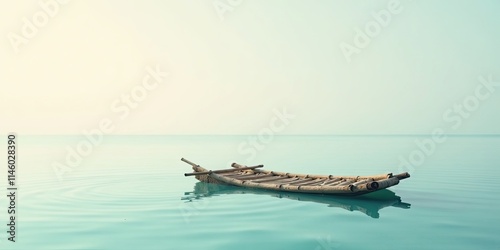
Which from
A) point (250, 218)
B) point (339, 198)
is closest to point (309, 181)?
point (339, 198)

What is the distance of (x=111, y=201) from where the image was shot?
40.3ft

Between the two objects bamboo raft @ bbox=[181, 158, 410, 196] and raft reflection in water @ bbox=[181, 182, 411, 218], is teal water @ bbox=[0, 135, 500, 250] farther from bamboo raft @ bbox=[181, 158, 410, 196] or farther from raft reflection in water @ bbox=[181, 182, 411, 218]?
bamboo raft @ bbox=[181, 158, 410, 196]

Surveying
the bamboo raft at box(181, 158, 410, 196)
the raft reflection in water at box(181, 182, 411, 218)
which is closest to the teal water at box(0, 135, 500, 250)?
the raft reflection in water at box(181, 182, 411, 218)

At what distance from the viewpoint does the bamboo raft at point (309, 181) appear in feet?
36.0

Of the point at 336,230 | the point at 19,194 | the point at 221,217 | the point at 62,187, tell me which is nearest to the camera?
the point at 336,230

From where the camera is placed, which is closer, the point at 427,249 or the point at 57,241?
the point at 427,249

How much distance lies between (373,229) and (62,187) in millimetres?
13030

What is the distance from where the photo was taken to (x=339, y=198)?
1195cm

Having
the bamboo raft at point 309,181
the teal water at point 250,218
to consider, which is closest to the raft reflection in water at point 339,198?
the teal water at point 250,218

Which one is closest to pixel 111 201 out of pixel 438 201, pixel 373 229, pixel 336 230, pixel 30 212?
pixel 30 212

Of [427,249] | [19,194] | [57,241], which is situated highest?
[19,194]

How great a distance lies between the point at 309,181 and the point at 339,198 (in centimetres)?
189

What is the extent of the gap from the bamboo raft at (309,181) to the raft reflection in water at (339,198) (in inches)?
12.9

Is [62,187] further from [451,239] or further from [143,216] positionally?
[451,239]
